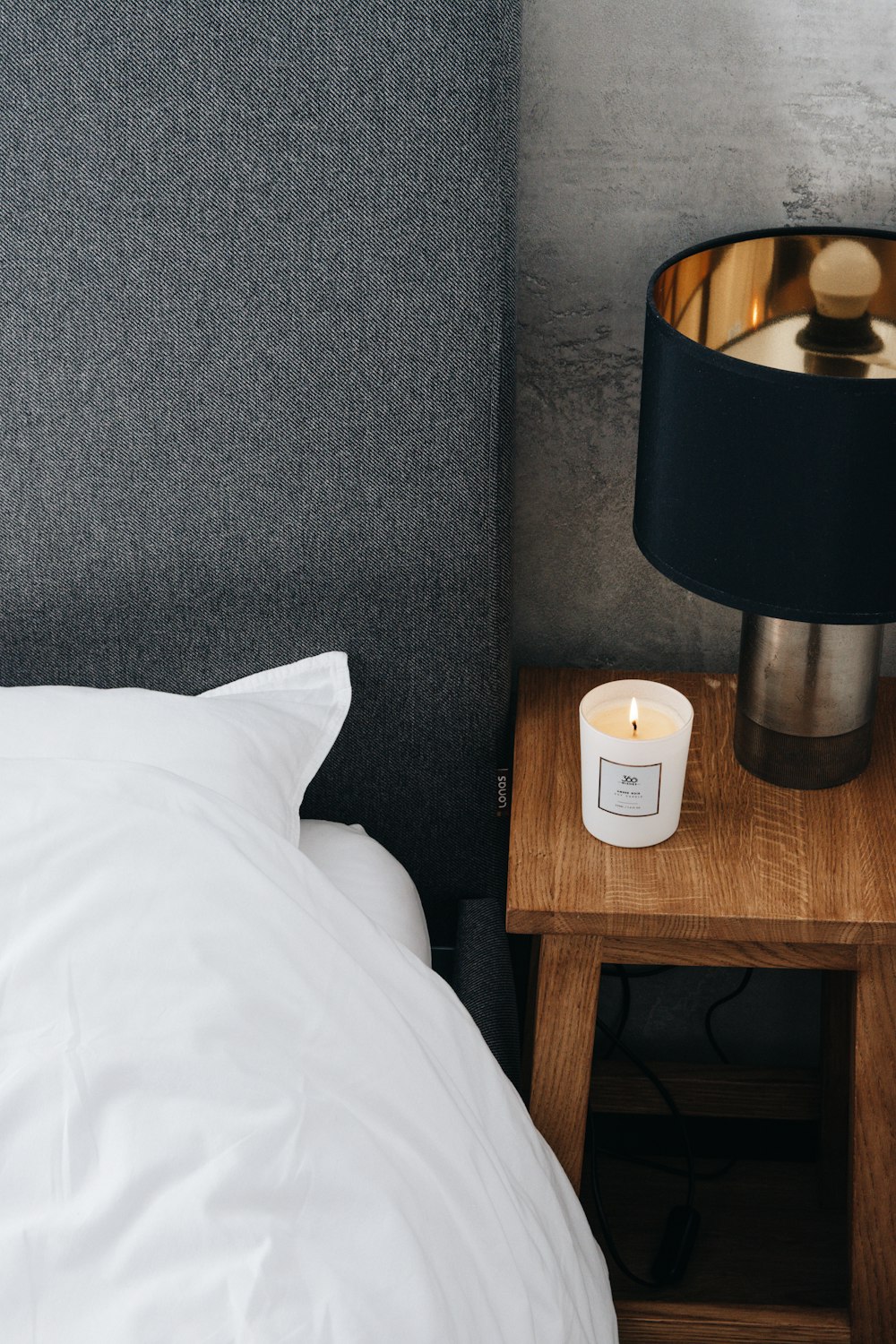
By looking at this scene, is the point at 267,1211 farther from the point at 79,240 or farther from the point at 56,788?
the point at 79,240

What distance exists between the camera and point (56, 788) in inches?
27.6

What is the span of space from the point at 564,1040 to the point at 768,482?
43cm

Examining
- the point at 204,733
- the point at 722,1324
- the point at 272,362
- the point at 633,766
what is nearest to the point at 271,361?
the point at 272,362

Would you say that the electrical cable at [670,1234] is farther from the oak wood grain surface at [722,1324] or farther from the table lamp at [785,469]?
the table lamp at [785,469]

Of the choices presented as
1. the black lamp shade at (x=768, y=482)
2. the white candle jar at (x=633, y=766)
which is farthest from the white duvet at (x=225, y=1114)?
the black lamp shade at (x=768, y=482)

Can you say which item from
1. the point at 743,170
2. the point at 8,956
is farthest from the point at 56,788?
the point at 743,170

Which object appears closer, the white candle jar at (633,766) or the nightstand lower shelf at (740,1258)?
the white candle jar at (633,766)

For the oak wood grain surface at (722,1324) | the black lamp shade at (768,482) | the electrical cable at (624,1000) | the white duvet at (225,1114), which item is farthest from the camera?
the electrical cable at (624,1000)

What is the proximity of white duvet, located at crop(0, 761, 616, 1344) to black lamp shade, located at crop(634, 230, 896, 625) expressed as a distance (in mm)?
331

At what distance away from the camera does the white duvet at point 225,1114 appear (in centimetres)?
55

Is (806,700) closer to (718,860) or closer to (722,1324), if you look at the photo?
(718,860)

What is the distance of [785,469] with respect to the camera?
72 centimetres

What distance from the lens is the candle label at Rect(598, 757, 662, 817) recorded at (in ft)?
2.72

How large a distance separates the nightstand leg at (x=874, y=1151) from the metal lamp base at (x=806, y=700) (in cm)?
15
